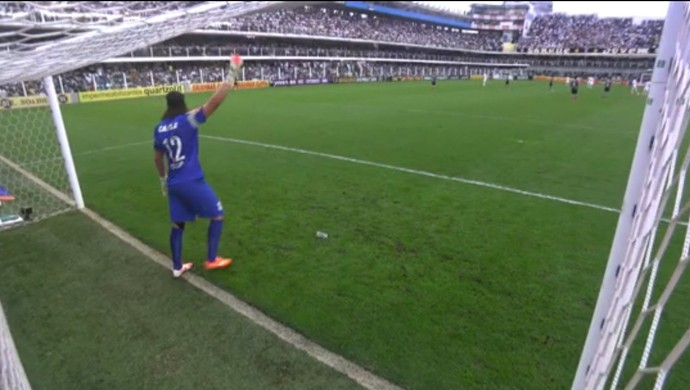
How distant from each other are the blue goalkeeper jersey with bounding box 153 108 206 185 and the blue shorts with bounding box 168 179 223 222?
0.24 feet

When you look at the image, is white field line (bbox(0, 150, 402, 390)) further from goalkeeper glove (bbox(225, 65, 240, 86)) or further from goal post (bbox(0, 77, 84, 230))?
goalkeeper glove (bbox(225, 65, 240, 86))

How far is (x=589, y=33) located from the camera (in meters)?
86.1

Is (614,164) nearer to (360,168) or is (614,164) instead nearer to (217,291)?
(360,168)

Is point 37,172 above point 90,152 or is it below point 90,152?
above

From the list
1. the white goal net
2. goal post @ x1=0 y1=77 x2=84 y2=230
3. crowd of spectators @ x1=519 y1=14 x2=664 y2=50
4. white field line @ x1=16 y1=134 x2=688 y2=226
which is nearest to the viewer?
the white goal net

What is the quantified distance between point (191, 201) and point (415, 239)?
2885 millimetres

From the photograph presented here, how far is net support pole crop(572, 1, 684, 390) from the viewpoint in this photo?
4.89 feet

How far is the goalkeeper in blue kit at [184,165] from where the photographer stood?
3982mm

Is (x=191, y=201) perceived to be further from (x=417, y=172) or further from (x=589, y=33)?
(x=589, y=33)

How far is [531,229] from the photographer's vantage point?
5.88m

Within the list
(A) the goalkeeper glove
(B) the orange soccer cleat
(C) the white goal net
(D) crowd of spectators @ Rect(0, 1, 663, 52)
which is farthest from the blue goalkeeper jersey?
(D) crowd of spectators @ Rect(0, 1, 663, 52)

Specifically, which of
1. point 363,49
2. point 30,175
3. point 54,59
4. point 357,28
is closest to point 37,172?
point 30,175

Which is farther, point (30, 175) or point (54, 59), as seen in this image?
point (30, 175)

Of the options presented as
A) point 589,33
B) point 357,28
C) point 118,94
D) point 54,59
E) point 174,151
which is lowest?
point 118,94
